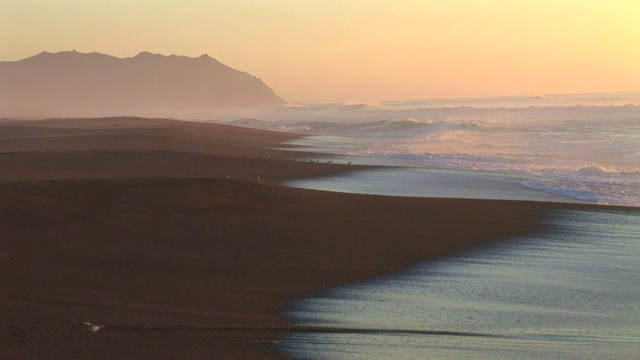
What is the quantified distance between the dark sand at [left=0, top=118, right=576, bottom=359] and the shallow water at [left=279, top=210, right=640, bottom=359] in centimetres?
37

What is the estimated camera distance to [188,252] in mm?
9086

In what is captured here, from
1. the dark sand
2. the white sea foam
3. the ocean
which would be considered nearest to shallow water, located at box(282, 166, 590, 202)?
the ocean

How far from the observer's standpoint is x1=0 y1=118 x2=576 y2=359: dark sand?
610 cm

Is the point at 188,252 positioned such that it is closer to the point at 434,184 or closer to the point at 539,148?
the point at 434,184

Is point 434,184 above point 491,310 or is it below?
above

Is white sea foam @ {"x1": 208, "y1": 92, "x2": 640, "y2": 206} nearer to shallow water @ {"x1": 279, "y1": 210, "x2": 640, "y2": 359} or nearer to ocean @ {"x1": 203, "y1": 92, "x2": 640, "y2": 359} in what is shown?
ocean @ {"x1": 203, "y1": 92, "x2": 640, "y2": 359}

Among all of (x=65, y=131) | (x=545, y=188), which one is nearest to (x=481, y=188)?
(x=545, y=188)

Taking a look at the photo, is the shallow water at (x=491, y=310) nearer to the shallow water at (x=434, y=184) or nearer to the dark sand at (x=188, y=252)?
the dark sand at (x=188, y=252)

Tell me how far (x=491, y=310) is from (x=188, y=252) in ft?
10.8

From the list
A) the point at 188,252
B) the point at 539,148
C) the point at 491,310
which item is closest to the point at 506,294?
the point at 491,310

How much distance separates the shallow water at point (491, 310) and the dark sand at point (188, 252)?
0.37 m

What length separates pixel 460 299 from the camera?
779 centimetres

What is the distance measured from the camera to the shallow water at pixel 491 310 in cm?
629

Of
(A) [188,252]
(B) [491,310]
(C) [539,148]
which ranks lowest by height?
(B) [491,310]
